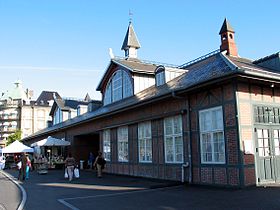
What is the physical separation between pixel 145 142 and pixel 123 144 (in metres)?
2.68

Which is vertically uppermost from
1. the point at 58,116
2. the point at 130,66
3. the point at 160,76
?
the point at 130,66

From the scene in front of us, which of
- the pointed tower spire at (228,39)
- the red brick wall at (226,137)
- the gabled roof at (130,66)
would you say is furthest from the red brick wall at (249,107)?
the gabled roof at (130,66)

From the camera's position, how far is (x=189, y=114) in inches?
526

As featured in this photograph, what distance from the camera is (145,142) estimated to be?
1644 cm

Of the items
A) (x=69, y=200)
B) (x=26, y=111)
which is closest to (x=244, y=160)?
(x=69, y=200)

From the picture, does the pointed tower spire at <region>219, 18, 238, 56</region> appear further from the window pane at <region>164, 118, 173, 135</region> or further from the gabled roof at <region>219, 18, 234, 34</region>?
the window pane at <region>164, 118, 173, 135</region>

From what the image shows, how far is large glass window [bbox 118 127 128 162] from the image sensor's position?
18.5 metres

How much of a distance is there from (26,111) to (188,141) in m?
71.0

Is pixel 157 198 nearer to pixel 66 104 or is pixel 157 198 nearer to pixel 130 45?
pixel 130 45

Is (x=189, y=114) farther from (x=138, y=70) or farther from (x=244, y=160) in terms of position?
(x=138, y=70)

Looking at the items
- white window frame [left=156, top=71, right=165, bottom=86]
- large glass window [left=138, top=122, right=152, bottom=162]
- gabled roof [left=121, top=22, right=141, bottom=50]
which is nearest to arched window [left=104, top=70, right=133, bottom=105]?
white window frame [left=156, top=71, right=165, bottom=86]

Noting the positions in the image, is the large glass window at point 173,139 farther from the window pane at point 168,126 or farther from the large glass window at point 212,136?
the large glass window at point 212,136

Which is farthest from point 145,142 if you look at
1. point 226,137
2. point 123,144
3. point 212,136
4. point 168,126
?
point 226,137

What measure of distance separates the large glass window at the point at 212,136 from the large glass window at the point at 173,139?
146 centimetres
